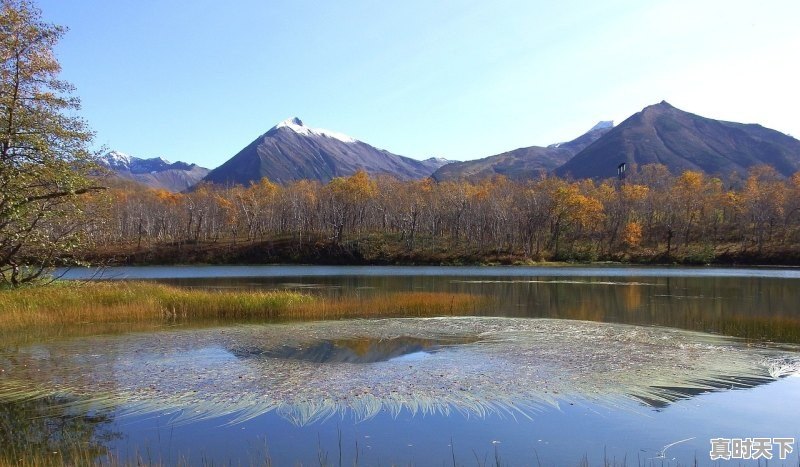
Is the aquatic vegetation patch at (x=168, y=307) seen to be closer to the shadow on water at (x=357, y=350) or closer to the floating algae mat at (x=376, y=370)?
the floating algae mat at (x=376, y=370)

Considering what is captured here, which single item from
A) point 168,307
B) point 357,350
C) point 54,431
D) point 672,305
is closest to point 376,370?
point 357,350

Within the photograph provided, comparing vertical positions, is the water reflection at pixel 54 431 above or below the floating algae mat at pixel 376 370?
above

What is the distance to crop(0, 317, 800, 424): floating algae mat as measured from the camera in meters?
12.8

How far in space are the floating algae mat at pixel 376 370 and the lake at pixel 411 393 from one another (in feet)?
0.24

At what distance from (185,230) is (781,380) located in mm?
134532

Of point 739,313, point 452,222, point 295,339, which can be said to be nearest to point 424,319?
point 295,339

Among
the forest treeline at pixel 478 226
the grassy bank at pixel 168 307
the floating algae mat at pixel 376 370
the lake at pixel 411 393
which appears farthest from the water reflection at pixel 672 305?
the forest treeline at pixel 478 226

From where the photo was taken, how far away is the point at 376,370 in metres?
16.3

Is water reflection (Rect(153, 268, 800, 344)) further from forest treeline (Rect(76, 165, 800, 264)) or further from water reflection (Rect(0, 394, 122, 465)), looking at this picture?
forest treeline (Rect(76, 165, 800, 264))

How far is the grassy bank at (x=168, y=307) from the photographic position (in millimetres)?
24344

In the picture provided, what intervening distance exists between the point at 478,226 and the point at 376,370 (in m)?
101

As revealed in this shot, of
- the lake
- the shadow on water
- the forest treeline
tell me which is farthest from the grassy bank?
the forest treeline

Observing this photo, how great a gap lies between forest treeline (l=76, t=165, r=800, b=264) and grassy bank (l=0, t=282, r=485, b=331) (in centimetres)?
6581

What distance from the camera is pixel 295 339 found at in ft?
71.3
